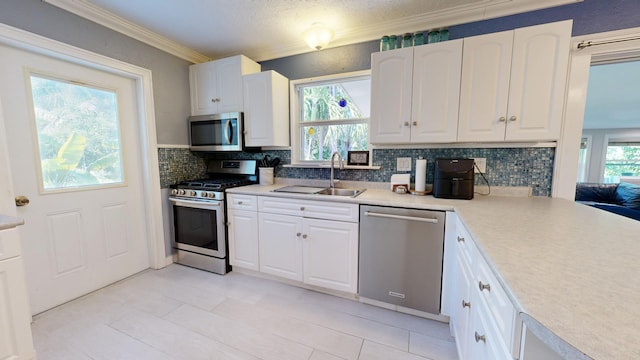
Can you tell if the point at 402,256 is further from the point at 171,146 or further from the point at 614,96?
the point at 614,96

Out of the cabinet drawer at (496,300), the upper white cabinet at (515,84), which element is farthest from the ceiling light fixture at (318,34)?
the cabinet drawer at (496,300)

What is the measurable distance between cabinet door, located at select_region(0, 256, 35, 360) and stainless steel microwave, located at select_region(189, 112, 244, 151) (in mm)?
1745

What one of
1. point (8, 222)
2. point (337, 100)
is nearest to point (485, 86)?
point (337, 100)

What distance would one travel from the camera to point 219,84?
9.08ft

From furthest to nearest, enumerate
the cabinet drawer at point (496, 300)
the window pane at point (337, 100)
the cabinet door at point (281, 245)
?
the window pane at point (337, 100), the cabinet door at point (281, 245), the cabinet drawer at point (496, 300)

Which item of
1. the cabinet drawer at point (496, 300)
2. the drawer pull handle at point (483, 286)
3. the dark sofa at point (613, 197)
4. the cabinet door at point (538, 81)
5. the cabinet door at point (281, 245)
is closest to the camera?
the cabinet drawer at point (496, 300)

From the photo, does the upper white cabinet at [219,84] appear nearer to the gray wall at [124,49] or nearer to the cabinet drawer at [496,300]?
the gray wall at [124,49]

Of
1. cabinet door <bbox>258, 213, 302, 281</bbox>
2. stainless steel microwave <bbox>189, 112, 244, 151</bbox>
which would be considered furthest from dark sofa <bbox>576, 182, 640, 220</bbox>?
stainless steel microwave <bbox>189, 112, 244, 151</bbox>

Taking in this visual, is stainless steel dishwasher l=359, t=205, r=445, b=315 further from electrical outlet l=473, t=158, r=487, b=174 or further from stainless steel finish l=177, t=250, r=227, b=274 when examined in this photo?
stainless steel finish l=177, t=250, r=227, b=274

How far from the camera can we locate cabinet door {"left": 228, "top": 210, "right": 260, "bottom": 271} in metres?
2.41

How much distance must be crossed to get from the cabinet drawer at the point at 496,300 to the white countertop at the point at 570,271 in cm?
9

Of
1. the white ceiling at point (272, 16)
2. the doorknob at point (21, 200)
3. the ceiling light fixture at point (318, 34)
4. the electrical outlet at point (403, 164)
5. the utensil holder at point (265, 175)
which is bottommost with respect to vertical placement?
the doorknob at point (21, 200)

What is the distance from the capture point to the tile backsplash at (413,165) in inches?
79.0

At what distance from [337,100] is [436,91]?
106 cm
